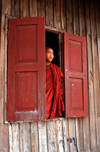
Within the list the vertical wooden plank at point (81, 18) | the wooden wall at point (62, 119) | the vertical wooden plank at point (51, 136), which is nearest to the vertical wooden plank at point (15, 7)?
the wooden wall at point (62, 119)

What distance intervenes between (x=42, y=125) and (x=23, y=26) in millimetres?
2052

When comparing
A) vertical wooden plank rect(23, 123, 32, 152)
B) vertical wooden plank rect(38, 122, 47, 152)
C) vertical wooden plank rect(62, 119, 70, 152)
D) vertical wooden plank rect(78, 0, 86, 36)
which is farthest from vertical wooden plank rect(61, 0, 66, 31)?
vertical wooden plank rect(23, 123, 32, 152)

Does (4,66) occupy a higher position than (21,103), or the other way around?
(4,66)

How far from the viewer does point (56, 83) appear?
18.4ft

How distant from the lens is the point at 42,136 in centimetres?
519

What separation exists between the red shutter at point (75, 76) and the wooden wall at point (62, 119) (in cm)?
28

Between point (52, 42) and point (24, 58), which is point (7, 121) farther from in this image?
point (52, 42)

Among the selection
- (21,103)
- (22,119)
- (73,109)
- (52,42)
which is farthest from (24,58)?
(52,42)

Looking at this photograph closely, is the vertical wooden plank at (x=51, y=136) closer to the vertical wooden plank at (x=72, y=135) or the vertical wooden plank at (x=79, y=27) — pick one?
the vertical wooden plank at (x=72, y=135)

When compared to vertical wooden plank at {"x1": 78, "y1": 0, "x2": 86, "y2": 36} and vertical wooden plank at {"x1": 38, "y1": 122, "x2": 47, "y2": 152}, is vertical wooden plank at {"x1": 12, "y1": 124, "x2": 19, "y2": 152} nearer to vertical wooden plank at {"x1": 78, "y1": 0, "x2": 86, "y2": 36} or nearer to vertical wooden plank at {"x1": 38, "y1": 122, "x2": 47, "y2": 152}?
vertical wooden plank at {"x1": 38, "y1": 122, "x2": 47, "y2": 152}

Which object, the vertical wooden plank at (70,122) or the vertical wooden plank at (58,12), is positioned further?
the vertical wooden plank at (58,12)

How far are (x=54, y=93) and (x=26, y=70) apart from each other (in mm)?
1070

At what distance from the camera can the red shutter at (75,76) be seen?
564cm

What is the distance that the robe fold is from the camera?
5.56m
